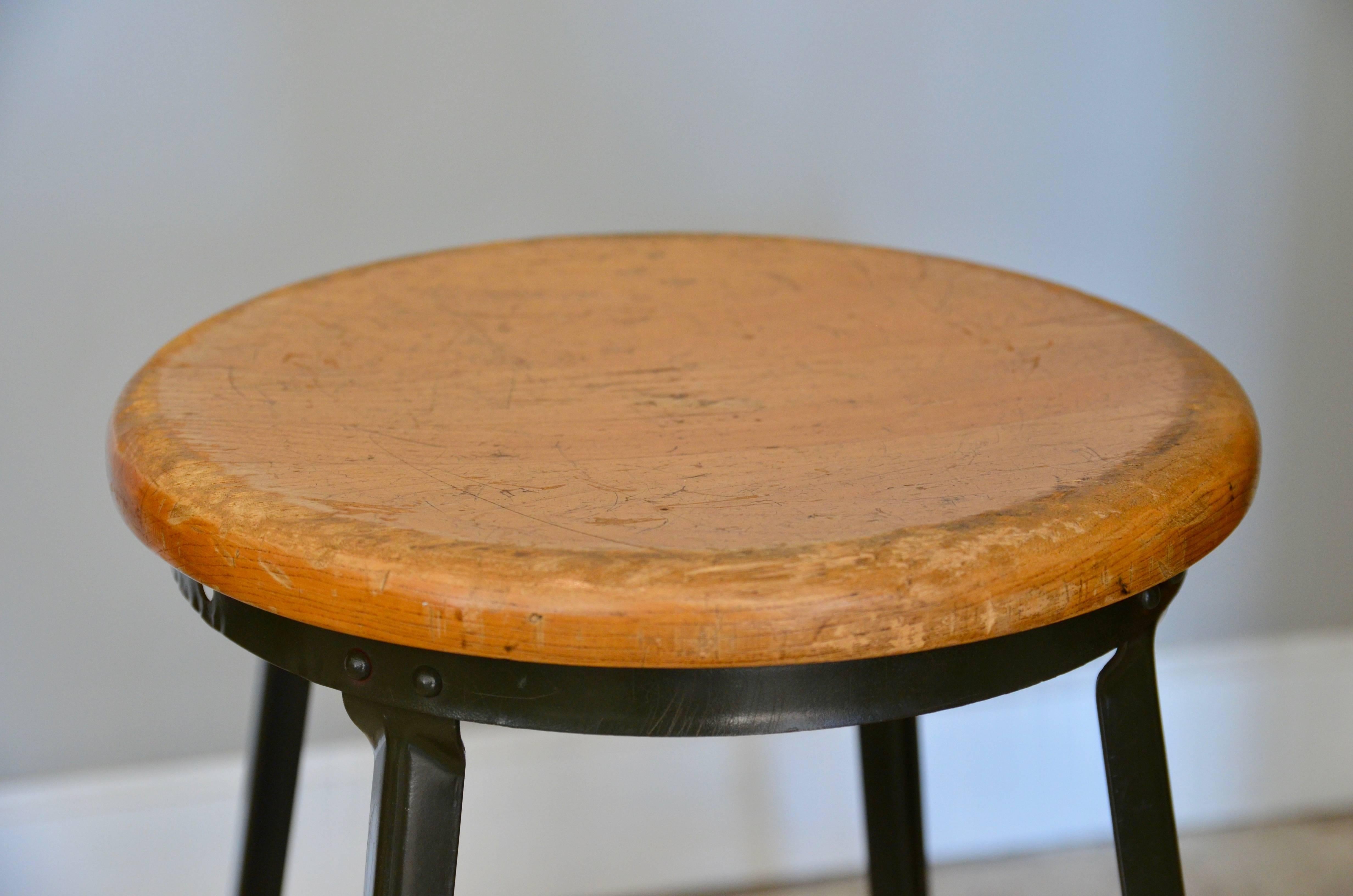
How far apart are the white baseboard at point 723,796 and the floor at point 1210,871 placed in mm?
18

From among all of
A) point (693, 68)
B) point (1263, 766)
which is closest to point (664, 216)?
point (693, 68)

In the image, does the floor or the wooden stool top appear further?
the floor

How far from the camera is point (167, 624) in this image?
38.4 inches

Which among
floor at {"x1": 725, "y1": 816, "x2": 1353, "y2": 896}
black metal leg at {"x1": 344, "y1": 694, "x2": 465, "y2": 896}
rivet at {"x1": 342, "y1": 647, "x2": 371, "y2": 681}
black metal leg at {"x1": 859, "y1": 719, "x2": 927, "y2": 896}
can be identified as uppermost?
rivet at {"x1": 342, "y1": 647, "x2": 371, "y2": 681}

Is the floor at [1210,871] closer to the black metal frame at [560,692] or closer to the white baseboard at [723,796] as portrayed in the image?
the white baseboard at [723,796]

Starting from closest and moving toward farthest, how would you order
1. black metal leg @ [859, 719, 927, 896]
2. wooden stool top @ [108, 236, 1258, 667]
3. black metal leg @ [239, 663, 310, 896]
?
wooden stool top @ [108, 236, 1258, 667] → black metal leg @ [239, 663, 310, 896] → black metal leg @ [859, 719, 927, 896]

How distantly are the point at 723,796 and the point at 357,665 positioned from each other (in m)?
0.78

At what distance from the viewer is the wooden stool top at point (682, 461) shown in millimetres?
337

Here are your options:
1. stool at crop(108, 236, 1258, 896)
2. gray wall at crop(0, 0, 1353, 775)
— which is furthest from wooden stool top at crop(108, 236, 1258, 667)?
gray wall at crop(0, 0, 1353, 775)

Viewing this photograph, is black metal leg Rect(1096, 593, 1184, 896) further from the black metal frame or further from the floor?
the floor

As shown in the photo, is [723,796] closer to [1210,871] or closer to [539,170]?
[1210,871]

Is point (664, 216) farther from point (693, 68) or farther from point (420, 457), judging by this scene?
point (420, 457)

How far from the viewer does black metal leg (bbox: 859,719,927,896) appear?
70 cm

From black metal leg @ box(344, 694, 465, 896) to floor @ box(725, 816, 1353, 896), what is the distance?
0.80m
